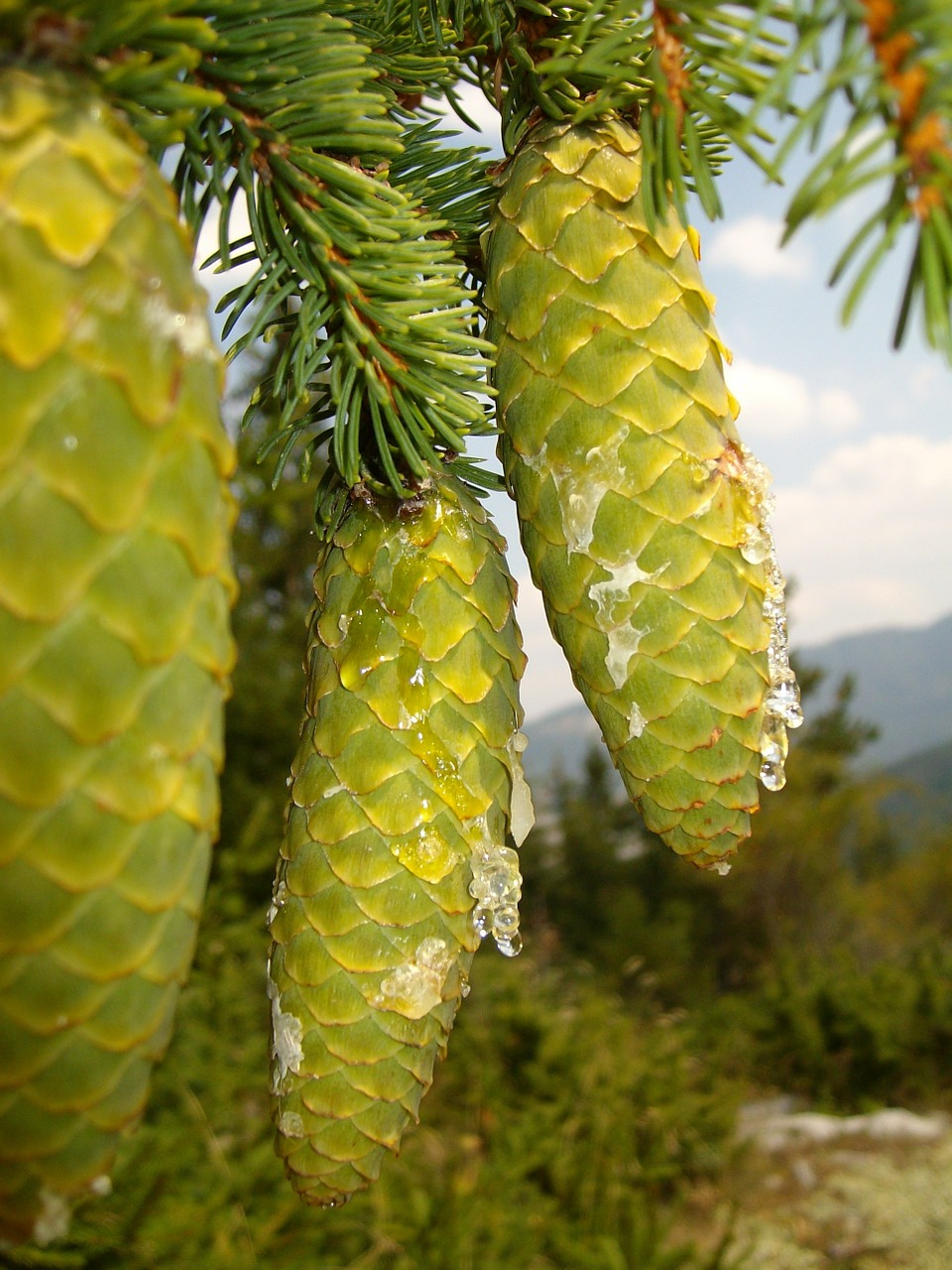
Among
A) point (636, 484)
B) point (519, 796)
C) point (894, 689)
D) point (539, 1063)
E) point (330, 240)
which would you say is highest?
point (330, 240)

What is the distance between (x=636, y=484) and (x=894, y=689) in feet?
314

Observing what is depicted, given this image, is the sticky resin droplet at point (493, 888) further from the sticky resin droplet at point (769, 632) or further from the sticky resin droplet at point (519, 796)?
the sticky resin droplet at point (769, 632)

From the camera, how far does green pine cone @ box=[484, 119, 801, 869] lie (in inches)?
17.4

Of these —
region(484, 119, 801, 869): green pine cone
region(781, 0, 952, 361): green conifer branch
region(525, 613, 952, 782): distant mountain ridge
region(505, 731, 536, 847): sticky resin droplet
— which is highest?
region(781, 0, 952, 361): green conifer branch

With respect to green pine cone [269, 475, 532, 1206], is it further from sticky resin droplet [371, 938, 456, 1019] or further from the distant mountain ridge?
the distant mountain ridge

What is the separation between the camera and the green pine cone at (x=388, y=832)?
440mm

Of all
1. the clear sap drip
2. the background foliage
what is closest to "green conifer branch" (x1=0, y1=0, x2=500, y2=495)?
the clear sap drip

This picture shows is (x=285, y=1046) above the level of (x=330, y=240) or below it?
below

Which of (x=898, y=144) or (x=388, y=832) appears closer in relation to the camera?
(x=898, y=144)

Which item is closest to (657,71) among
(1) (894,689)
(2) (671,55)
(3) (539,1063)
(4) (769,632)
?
(2) (671,55)

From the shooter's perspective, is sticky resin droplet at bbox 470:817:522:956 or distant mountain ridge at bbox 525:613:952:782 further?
distant mountain ridge at bbox 525:613:952:782

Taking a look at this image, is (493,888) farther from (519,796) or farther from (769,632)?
(769,632)

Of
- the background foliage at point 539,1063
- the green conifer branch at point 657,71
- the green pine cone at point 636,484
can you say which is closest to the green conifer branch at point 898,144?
the green conifer branch at point 657,71

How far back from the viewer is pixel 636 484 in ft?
1.44
